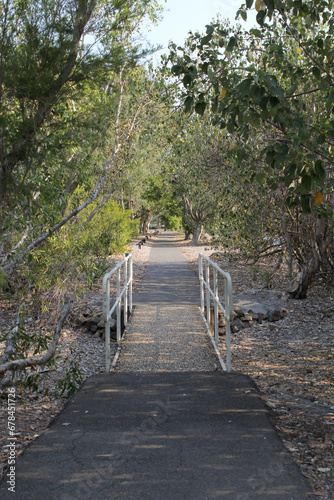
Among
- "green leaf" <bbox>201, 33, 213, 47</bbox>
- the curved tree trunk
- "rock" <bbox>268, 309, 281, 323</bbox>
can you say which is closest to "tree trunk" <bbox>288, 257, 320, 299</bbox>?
the curved tree trunk

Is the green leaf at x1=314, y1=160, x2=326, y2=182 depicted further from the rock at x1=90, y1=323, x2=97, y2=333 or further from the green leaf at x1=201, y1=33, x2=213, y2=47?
the rock at x1=90, y1=323, x2=97, y2=333

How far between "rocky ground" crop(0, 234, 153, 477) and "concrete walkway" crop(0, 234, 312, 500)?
15.1 inches

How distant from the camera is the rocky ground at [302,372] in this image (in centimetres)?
343

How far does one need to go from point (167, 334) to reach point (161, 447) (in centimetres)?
445

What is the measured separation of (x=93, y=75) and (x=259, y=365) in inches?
177

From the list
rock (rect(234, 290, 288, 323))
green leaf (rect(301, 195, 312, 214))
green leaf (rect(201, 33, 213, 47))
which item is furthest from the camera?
rock (rect(234, 290, 288, 323))

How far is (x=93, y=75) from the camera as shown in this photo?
4.35 meters

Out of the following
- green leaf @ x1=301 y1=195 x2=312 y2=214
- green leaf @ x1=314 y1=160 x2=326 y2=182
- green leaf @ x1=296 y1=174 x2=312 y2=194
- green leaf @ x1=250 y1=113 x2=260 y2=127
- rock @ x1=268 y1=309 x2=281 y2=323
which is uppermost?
green leaf @ x1=250 y1=113 x2=260 y2=127

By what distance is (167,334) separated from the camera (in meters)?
7.71

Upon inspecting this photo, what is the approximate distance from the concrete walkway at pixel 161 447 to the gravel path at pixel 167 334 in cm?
116

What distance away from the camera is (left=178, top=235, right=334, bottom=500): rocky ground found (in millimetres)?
3426

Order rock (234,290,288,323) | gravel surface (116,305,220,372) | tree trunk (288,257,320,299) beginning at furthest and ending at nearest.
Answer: tree trunk (288,257,320,299), rock (234,290,288,323), gravel surface (116,305,220,372)

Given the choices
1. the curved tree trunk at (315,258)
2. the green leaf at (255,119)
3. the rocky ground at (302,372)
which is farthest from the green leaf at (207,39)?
the curved tree trunk at (315,258)

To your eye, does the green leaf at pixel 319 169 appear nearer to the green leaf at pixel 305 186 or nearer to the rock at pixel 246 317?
the green leaf at pixel 305 186
